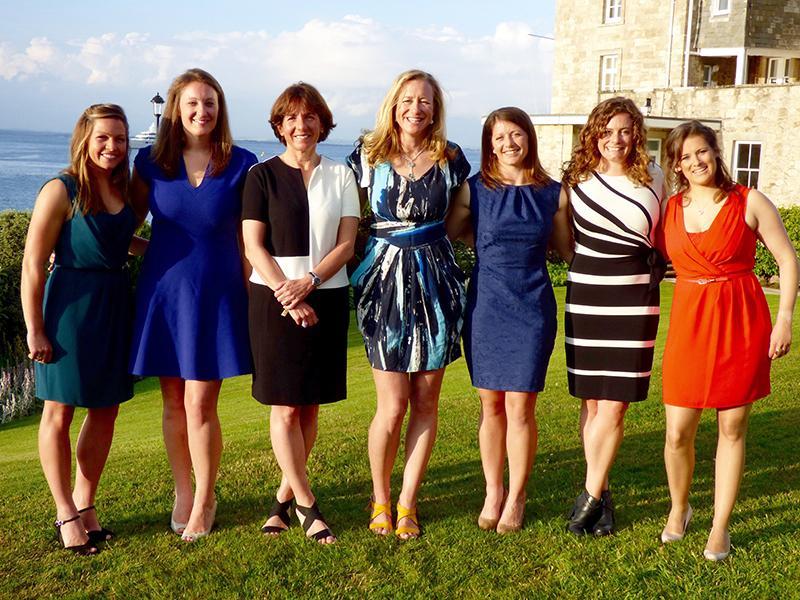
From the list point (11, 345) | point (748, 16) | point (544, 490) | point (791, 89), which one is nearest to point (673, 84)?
point (748, 16)

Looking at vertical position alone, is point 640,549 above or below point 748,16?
below

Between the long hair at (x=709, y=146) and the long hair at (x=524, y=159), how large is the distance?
0.62 metres

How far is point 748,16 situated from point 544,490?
2643 cm

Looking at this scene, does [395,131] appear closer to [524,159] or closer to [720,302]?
[524,159]

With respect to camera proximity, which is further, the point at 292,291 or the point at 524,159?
the point at 524,159

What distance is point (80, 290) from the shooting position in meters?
4.49

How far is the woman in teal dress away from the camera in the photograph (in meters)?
4.41

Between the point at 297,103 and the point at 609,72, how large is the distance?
28162mm

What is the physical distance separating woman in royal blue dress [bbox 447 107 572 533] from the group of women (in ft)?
0.04

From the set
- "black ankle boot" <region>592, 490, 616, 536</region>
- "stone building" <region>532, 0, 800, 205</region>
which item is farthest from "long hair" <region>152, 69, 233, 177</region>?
"stone building" <region>532, 0, 800, 205</region>

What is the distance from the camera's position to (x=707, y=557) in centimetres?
448

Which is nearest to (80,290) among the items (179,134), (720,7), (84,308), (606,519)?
(84,308)

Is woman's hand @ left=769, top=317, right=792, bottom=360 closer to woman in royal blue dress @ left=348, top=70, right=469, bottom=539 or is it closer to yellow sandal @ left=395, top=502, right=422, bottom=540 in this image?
woman in royal blue dress @ left=348, top=70, right=469, bottom=539

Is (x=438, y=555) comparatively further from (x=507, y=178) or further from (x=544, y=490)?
(x=507, y=178)
